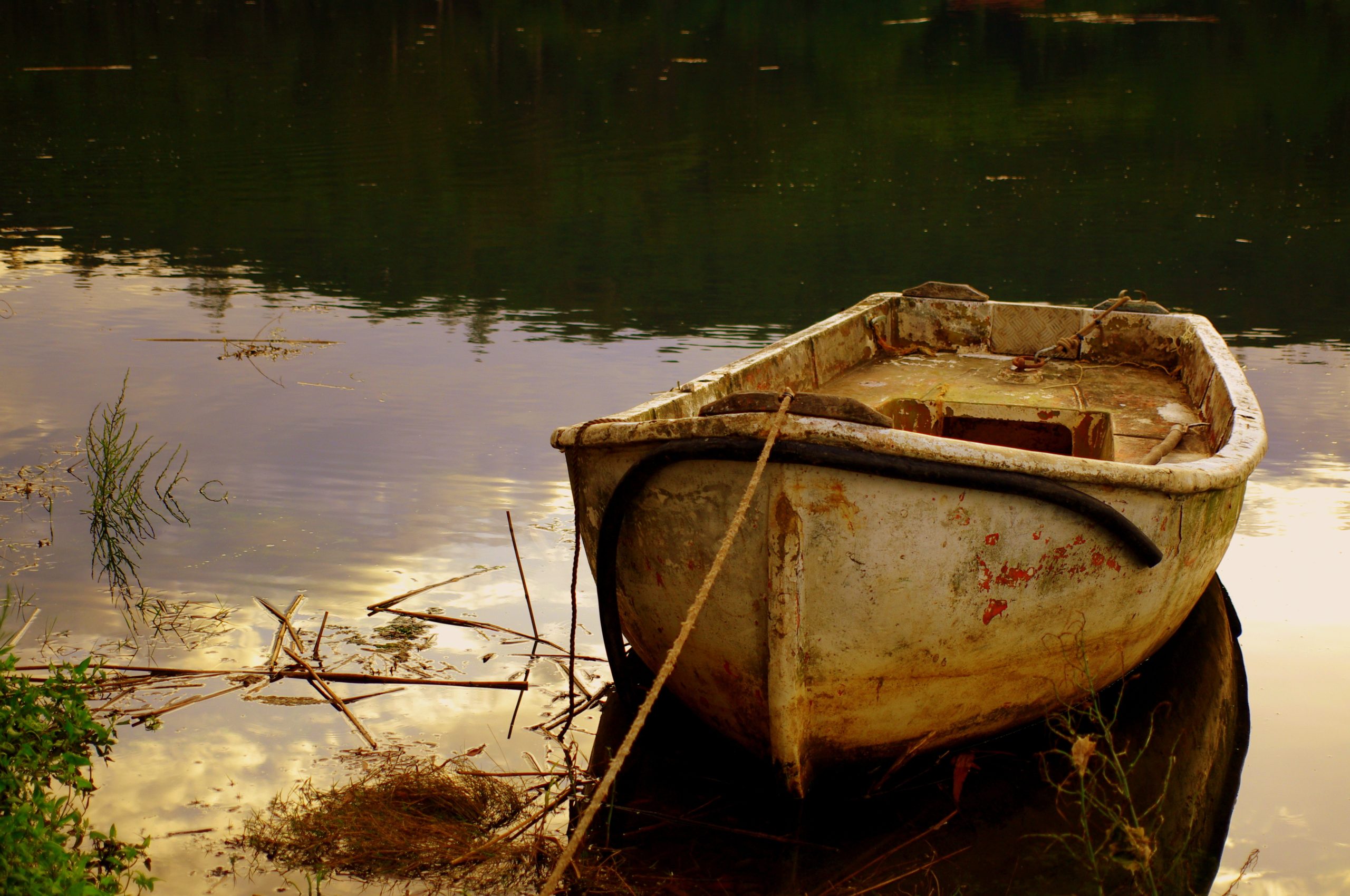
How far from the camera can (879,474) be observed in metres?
3.51

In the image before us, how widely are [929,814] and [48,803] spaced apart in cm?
258

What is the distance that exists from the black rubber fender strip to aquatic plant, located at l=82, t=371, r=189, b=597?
2.92 meters

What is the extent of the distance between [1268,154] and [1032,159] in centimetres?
361

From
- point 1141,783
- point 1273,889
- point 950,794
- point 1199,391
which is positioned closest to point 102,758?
point 950,794

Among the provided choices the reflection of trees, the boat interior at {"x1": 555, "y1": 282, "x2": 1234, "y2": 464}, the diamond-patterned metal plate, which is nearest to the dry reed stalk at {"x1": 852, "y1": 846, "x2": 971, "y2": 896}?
the boat interior at {"x1": 555, "y1": 282, "x2": 1234, "y2": 464}

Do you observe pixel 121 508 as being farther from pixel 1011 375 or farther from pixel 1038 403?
pixel 1011 375

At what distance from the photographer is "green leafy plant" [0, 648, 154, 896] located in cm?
275

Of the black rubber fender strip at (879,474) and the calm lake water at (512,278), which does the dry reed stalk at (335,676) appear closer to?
the calm lake water at (512,278)

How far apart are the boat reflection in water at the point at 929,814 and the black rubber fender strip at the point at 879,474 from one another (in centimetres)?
58

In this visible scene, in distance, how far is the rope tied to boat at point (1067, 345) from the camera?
727 cm

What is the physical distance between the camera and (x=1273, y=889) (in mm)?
3875

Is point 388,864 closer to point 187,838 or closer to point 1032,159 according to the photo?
point 187,838

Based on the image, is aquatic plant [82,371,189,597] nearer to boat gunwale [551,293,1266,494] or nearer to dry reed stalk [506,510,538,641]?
dry reed stalk [506,510,538,641]

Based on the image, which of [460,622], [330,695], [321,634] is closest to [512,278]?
[460,622]
